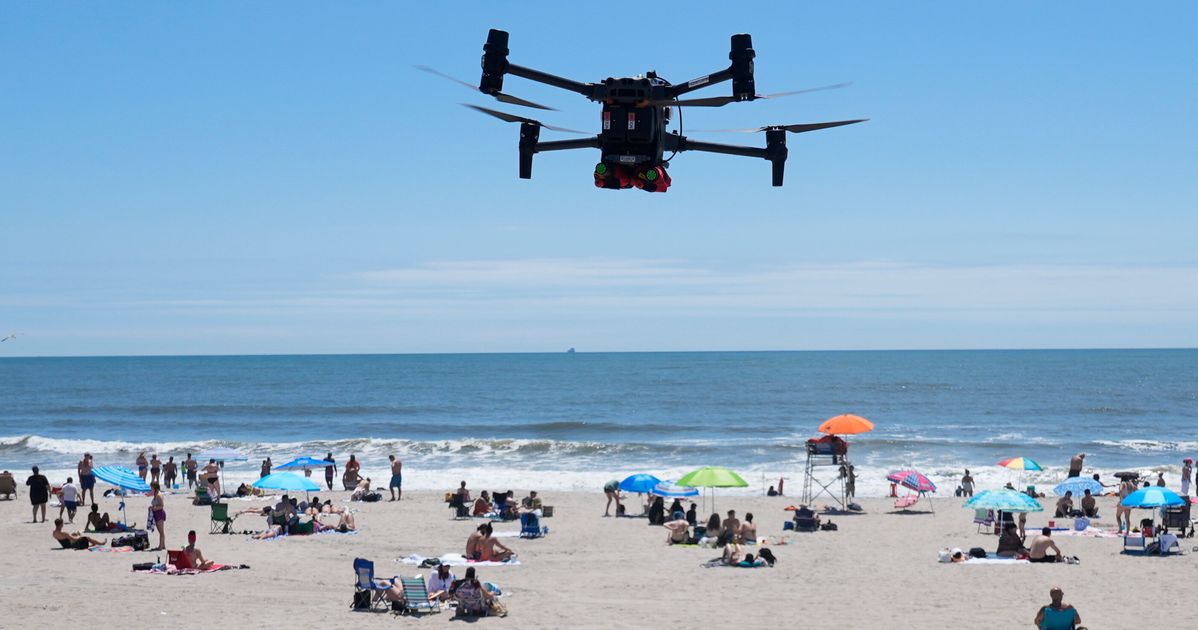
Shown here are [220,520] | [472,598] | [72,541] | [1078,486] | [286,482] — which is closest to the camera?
[472,598]

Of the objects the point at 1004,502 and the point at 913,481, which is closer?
the point at 1004,502

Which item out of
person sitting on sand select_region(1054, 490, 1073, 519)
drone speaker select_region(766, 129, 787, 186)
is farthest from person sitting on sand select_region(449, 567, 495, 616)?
person sitting on sand select_region(1054, 490, 1073, 519)

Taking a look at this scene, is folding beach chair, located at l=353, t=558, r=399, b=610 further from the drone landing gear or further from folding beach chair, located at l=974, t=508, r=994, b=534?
folding beach chair, located at l=974, t=508, r=994, b=534

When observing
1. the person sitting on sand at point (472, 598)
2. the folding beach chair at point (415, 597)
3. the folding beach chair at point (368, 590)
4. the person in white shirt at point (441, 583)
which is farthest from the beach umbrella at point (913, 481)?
the folding beach chair at point (368, 590)

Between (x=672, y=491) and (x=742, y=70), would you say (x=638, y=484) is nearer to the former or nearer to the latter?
(x=672, y=491)

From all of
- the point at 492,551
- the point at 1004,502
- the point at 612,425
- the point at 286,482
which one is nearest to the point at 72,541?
the point at 286,482

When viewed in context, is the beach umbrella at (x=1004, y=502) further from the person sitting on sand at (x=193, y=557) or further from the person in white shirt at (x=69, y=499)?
the person in white shirt at (x=69, y=499)
